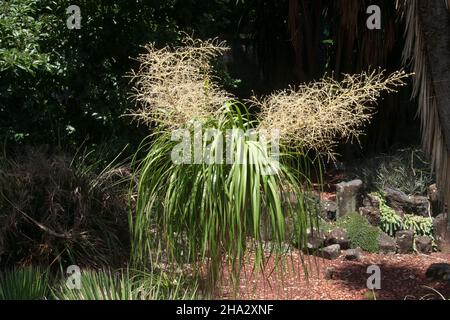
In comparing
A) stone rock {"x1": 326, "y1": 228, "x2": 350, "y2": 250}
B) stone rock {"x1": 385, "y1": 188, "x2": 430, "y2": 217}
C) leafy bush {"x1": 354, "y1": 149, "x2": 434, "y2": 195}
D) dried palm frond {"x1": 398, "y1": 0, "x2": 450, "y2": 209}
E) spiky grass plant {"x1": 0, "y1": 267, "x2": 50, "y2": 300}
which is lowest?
stone rock {"x1": 326, "y1": 228, "x2": 350, "y2": 250}

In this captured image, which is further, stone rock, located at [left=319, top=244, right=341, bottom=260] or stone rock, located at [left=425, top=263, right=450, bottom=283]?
stone rock, located at [left=319, top=244, right=341, bottom=260]

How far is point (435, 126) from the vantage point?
585 centimetres

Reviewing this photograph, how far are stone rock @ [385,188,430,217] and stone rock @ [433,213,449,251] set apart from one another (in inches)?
19.3

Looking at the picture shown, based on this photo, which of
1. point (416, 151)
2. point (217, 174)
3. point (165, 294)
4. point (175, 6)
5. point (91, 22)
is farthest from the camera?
point (416, 151)

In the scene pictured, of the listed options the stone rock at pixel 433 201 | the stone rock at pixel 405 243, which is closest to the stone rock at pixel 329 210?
the stone rock at pixel 405 243

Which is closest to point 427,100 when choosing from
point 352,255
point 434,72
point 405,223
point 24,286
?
point 434,72

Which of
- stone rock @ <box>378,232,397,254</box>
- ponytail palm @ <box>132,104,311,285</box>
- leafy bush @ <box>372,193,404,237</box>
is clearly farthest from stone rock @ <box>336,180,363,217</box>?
ponytail palm @ <box>132,104,311,285</box>

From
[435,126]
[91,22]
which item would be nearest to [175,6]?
[91,22]

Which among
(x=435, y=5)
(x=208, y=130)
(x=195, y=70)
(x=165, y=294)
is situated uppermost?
(x=435, y=5)

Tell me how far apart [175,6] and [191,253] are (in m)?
4.19

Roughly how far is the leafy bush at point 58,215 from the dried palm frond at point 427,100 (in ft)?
9.18

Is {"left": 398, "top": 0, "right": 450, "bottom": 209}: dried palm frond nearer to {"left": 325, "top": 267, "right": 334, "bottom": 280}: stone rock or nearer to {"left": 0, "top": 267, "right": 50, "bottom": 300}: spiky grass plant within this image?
{"left": 325, "top": 267, "right": 334, "bottom": 280}: stone rock

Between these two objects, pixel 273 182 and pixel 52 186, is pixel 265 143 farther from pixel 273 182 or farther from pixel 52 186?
pixel 52 186

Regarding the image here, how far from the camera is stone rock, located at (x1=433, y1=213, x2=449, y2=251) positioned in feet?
25.9
